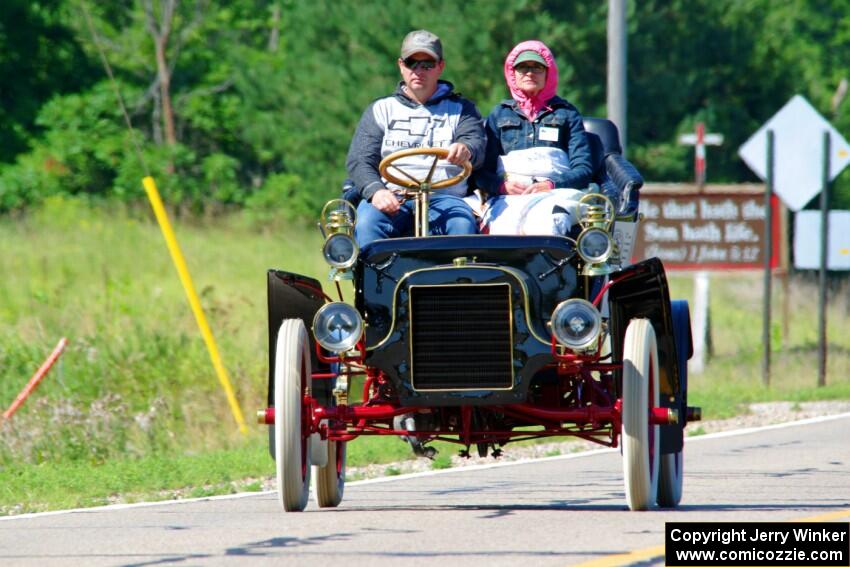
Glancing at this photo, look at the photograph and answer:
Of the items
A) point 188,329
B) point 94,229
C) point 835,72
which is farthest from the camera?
point 835,72

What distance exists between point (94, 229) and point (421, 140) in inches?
798

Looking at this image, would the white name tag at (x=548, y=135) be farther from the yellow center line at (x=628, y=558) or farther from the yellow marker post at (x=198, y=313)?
the yellow marker post at (x=198, y=313)

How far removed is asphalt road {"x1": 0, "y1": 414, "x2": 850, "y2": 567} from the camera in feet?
22.6

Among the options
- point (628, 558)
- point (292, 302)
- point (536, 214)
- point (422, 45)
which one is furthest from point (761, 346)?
point (628, 558)

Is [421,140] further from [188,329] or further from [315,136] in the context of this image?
[315,136]

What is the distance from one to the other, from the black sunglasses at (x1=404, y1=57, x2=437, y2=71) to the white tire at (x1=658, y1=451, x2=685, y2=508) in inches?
97.0

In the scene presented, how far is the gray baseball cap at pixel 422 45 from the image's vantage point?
940 centimetres

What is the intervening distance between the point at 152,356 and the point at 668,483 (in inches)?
371

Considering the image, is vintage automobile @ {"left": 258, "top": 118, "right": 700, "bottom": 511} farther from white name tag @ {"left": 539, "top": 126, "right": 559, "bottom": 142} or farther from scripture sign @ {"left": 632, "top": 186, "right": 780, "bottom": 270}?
→ scripture sign @ {"left": 632, "top": 186, "right": 780, "bottom": 270}

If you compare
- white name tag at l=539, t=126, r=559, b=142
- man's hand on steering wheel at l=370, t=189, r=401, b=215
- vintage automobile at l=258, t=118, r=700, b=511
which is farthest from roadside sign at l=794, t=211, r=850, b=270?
man's hand on steering wheel at l=370, t=189, r=401, b=215

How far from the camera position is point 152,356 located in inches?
688

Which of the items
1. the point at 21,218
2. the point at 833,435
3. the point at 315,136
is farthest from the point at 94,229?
the point at 833,435

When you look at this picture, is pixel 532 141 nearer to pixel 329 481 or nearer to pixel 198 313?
pixel 329 481

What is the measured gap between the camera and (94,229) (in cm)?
2897
